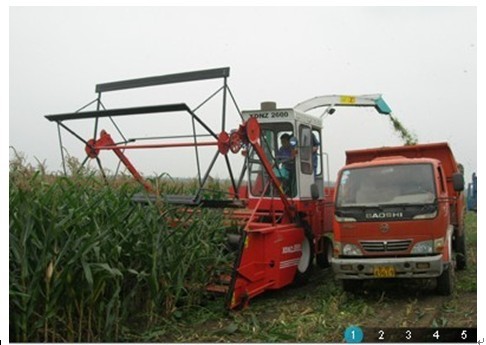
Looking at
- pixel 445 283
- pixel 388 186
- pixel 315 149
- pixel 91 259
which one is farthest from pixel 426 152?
pixel 91 259

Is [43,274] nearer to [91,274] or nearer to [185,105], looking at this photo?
[91,274]

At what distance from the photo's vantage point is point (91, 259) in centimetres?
465

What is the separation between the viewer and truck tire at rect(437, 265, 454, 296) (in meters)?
6.52

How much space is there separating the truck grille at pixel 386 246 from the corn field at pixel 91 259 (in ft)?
6.32

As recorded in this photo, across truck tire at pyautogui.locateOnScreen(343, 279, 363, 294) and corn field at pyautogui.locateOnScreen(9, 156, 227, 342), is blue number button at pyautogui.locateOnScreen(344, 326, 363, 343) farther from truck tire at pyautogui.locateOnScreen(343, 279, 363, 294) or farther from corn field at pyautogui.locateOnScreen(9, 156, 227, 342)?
truck tire at pyautogui.locateOnScreen(343, 279, 363, 294)

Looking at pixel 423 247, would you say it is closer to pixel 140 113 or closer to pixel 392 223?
pixel 392 223

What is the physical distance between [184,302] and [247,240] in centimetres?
100

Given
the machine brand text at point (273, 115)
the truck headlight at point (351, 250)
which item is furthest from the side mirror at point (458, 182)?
the machine brand text at point (273, 115)

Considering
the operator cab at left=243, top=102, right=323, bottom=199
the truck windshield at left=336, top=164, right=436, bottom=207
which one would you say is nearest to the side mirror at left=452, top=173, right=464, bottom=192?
the truck windshield at left=336, top=164, right=436, bottom=207

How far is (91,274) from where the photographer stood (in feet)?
14.6

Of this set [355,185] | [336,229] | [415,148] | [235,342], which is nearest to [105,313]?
[235,342]

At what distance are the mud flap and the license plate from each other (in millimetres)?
1253

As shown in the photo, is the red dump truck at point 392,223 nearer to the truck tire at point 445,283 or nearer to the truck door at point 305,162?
the truck tire at point 445,283

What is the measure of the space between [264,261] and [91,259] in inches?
101
